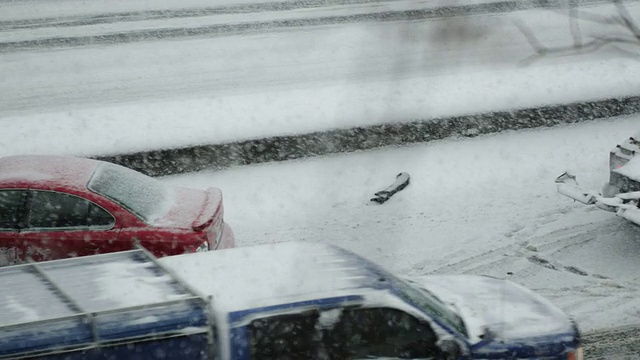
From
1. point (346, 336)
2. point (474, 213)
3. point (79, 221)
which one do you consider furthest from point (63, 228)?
point (474, 213)

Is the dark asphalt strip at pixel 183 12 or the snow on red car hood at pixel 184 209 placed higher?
the dark asphalt strip at pixel 183 12

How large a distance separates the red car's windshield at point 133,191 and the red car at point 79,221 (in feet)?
0.03

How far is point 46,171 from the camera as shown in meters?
8.32

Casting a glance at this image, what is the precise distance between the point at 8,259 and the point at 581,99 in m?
8.59

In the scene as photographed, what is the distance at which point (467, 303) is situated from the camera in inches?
262

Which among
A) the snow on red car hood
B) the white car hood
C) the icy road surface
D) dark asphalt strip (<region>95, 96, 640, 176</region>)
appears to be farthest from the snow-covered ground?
the white car hood

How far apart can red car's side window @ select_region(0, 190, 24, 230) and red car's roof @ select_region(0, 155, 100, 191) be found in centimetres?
8

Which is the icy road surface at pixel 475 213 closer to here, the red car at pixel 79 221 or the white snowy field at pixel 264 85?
the white snowy field at pixel 264 85

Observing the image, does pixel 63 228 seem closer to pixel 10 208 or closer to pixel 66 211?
pixel 66 211

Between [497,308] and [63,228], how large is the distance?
372 cm

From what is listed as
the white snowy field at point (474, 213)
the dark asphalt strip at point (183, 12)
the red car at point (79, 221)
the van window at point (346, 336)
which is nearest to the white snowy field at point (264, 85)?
the white snowy field at point (474, 213)

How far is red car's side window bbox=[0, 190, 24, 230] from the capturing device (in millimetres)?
7930

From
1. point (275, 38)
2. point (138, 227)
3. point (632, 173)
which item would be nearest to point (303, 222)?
point (138, 227)

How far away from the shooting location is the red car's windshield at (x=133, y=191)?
817 centimetres
